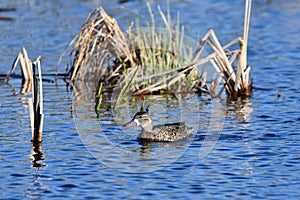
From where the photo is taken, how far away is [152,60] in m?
13.8

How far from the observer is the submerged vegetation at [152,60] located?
13.4m

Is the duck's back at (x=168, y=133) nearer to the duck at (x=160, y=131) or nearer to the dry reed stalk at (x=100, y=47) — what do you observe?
the duck at (x=160, y=131)

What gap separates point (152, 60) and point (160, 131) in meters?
3.02

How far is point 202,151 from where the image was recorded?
33.6 ft

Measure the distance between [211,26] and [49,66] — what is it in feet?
16.7

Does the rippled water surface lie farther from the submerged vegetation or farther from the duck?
the submerged vegetation

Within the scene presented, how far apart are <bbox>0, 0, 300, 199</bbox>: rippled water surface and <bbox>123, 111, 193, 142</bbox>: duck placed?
14cm

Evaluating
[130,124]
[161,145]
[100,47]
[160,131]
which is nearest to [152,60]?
[100,47]

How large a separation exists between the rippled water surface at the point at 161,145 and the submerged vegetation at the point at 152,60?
0.33 metres

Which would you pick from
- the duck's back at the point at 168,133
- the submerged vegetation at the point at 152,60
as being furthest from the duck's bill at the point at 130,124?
the submerged vegetation at the point at 152,60

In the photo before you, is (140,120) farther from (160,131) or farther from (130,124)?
(160,131)

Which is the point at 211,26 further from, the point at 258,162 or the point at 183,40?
the point at 258,162

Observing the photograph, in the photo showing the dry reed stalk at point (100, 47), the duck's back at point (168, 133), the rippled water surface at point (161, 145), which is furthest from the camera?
the dry reed stalk at point (100, 47)

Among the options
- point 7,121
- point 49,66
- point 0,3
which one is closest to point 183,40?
point 49,66
